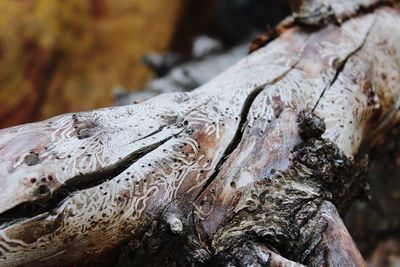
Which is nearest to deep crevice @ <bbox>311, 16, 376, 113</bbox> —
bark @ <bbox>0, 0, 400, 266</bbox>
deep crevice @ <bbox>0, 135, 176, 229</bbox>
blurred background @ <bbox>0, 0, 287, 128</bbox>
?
bark @ <bbox>0, 0, 400, 266</bbox>

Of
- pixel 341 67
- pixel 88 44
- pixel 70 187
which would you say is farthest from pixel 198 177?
pixel 88 44

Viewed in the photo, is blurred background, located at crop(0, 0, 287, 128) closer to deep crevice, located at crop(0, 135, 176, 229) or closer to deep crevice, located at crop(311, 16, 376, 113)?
deep crevice, located at crop(311, 16, 376, 113)

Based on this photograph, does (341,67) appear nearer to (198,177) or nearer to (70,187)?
(198,177)

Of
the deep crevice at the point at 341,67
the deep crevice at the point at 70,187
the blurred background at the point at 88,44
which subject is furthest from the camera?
the blurred background at the point at 88,44

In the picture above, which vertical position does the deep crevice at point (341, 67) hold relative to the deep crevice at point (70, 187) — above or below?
below

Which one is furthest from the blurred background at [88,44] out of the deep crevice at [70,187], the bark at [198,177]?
the deep crevice at [70,187]

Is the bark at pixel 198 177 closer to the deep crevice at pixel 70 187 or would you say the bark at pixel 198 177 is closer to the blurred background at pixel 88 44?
the deep crevice at pixel 70 187

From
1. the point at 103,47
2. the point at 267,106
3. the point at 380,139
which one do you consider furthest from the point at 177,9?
the point at 267,106
